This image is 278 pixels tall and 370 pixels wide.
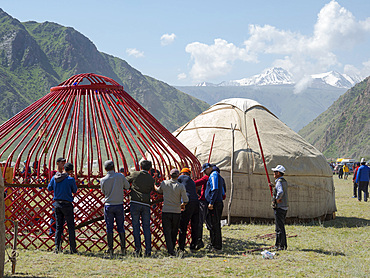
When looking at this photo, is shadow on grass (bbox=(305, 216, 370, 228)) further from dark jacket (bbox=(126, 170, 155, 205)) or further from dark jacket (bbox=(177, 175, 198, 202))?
dark jacket (bbox=(126, 170, 155, 205))

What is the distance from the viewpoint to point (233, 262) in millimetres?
5629

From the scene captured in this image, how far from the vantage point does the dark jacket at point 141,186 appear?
229 inches

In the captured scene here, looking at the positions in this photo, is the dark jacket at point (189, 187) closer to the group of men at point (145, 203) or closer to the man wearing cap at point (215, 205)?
the group of men at point (145, 203)

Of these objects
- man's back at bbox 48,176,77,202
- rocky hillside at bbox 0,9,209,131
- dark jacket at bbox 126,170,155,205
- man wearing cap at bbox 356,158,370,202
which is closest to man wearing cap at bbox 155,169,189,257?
dark jacket at bbox 126,170,155,205

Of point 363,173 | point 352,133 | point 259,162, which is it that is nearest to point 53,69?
point 352,133

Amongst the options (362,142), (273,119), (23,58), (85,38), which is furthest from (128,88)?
(273,119)

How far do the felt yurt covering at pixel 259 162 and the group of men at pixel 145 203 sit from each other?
2.62 metres

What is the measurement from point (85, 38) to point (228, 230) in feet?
369

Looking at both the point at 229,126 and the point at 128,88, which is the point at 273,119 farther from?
the point at 128,88

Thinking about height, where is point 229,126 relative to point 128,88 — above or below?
below

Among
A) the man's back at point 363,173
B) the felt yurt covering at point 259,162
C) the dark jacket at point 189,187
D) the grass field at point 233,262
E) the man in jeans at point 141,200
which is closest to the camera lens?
the grass field at point 233,262

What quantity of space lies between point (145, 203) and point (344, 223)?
496 cm

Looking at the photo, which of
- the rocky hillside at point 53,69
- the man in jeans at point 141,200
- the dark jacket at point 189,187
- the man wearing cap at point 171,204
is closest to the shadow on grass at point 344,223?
the dark jacket at point 189,187

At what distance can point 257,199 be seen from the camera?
8922mm
